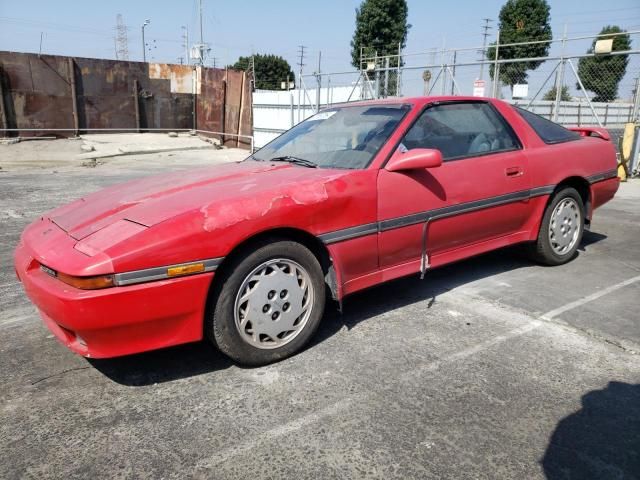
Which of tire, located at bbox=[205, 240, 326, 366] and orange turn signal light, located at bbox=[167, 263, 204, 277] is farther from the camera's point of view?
tire, located at bbox=[205, 240, 326, 366]

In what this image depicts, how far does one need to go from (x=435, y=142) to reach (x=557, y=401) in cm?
190

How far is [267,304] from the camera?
2770 millimetres

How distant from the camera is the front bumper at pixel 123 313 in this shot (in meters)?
2.31

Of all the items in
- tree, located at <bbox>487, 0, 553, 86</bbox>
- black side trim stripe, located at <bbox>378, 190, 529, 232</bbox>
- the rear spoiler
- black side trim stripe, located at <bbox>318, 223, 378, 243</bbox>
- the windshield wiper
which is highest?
tree, located at <bbox>487, 0, 553, 86</bbox>

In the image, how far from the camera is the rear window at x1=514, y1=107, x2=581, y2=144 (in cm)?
430

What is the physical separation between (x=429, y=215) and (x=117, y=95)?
1822 centimetres

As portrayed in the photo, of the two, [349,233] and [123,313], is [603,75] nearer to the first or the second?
[349,233]

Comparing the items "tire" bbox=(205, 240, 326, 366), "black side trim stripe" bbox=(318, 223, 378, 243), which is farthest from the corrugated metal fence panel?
"tire" bbox=(205, 240, 326, 366)

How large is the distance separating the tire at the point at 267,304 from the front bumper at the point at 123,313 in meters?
0.13

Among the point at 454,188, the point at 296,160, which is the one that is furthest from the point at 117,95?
the point at 454,188

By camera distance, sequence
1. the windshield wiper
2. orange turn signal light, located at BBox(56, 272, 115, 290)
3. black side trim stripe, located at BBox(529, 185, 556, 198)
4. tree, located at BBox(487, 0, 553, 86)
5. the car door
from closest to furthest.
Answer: orange turn signal light, located at BBox(56, 272, 115, 290) → the car door → the windshield wiper → black side trim stripe, located at BBox(529, 185, 556, 198) → tree, located at BBox(487, 0, 553, 86)

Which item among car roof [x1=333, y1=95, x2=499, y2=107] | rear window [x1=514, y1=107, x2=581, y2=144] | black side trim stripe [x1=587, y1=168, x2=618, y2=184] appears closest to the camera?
car roof [x1=333, y1=95, x2=499, y2=107]

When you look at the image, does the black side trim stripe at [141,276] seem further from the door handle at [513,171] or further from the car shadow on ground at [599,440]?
the door handle at [513,171]

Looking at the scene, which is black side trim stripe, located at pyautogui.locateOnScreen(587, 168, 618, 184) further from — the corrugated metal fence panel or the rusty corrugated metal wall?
the rusty corrugated metal wall
